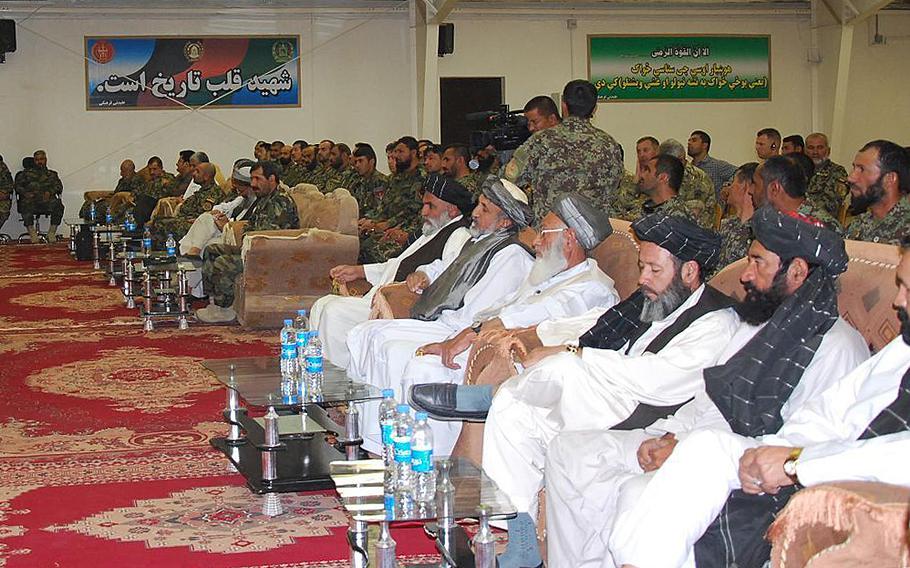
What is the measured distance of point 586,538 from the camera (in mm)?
3354

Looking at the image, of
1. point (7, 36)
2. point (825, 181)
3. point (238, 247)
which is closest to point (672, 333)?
point (238, 247)

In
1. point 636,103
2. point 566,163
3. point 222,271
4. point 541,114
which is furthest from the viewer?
point 636,103

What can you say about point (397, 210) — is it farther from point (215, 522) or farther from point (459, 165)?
point (215, 522)

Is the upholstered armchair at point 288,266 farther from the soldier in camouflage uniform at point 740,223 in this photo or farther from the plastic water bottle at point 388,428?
the plastic water bottle at point 388,428

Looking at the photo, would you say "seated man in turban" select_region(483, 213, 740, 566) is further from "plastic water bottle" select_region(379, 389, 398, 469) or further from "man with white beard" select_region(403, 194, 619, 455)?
"man with white beard" select_region(403, 194, 619, 455)

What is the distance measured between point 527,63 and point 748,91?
11.4ft

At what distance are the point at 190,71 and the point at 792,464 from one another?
16.4 meters

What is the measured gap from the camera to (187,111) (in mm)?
18281

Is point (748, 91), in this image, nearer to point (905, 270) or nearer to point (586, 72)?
point (586, 72)

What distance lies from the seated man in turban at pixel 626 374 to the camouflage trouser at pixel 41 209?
1534 centimetres

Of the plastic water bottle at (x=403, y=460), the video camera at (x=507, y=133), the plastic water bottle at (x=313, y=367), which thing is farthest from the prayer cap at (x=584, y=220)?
the video camera at (x=507, y=133)

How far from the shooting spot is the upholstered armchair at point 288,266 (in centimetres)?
881

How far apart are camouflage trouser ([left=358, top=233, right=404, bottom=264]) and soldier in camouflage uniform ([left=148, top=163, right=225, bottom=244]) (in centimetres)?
269

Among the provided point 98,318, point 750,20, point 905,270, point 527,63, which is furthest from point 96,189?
point 905,270
